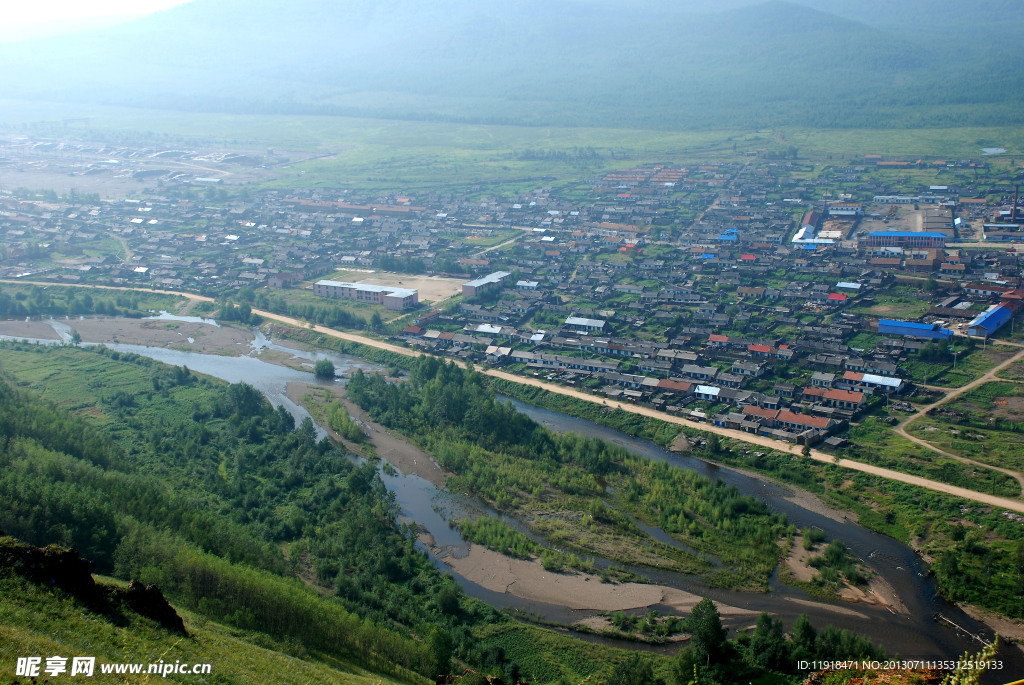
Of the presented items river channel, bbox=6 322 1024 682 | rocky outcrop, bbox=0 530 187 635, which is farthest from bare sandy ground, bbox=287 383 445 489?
rocky outcrop, bbox=0 530 187 635

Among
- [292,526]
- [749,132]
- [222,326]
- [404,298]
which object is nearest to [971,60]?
[749,132]

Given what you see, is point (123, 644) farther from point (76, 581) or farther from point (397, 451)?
point (397, 451)

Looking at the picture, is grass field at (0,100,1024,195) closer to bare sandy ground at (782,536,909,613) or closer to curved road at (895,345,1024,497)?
curved road at (895,345,1024,497)

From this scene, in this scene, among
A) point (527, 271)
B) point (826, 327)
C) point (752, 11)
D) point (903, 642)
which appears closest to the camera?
point (903, 642)

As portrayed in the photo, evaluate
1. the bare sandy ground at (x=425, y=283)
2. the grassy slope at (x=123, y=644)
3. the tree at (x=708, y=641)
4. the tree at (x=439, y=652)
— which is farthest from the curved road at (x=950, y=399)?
the bare sandy ground at (x=425, y=283)

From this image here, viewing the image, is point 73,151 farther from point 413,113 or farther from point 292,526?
point 292,526
